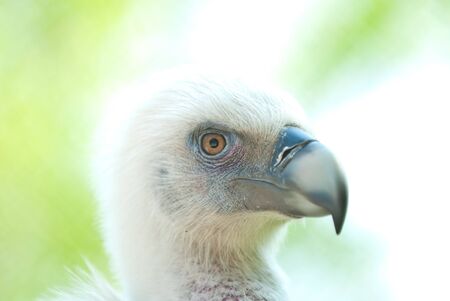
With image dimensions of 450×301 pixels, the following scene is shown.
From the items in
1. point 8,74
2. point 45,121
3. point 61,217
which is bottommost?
point 61,217

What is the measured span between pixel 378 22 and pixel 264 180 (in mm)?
2741

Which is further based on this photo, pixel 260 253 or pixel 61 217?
pixel 61 217

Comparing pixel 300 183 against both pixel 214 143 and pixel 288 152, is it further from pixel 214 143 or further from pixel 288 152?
pixel 214 143

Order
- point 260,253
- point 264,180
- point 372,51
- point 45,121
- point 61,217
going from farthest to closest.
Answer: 1. point 372,51
2. point 45,121
3. point 61,217
4. point 260,253
5. point 264,180

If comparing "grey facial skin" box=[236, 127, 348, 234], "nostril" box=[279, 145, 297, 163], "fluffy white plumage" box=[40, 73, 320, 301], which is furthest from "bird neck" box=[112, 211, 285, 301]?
"nostril" box=[279, 145, 297, 163]

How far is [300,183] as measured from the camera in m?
2.94

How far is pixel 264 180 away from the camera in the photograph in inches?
123

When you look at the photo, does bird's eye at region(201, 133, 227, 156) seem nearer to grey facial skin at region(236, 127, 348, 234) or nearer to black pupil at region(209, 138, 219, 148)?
black pupil at region(209, 138, 219, 148)

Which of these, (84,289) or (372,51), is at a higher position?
(372,51)

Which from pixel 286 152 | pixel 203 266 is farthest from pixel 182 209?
pixel 286 152

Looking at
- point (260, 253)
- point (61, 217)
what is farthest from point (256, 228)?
point (61, 217)

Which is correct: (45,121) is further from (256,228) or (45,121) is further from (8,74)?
(256,228)

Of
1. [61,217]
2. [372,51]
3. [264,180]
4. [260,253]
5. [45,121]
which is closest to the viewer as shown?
[264,180]

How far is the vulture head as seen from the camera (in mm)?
3125
